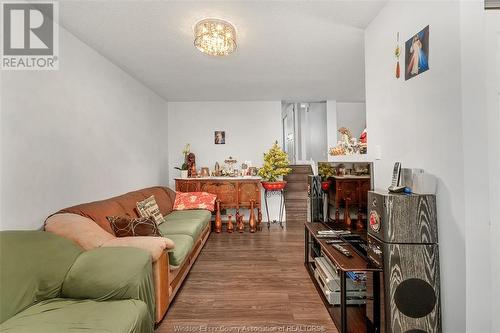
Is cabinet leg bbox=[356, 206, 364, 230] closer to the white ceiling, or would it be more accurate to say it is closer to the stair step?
the white ceiling

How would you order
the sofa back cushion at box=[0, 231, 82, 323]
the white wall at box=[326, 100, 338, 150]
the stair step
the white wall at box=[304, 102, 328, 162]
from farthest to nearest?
the white wall at box=[304, 102, 328, 162] → the stair step → the white wall at box=[326, 100, 338, 150] → the sofa back cushion at box=[0, 231, 82, 323]

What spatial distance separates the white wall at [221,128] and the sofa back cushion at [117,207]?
1503 mm

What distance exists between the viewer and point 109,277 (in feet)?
4.84

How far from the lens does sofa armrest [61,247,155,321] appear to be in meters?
1.46

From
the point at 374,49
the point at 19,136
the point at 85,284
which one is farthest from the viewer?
the point at 374,49

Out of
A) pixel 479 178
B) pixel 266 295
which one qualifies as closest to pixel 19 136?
pixel 266 295

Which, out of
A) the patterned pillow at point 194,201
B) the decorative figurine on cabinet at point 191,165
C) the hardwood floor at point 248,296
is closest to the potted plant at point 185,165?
the decorative figurine on cabinet at point 191,165

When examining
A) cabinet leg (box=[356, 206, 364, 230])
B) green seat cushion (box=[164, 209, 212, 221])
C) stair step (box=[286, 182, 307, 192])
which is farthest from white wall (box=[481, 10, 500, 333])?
stair step (box=[286, 182, 307, 192])

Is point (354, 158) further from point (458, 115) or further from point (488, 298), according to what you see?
point (488, 298)

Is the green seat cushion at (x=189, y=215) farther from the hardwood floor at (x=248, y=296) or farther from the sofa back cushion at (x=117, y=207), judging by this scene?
the hardwood floor at (x=248, y=296)

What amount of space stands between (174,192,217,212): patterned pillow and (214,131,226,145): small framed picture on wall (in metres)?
1.40

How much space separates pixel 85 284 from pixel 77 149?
5.17ft

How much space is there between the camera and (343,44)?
2.70 m

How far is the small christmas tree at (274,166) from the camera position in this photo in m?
4.80
